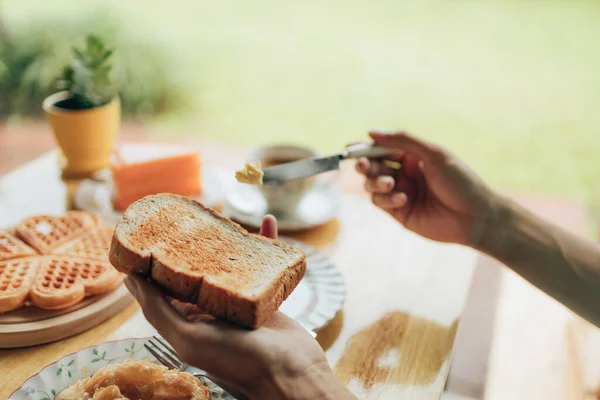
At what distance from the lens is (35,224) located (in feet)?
5.00

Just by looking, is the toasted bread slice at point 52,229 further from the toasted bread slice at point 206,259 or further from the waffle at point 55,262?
the toasted bread slice at point 206,259

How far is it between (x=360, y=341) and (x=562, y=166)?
165 inches

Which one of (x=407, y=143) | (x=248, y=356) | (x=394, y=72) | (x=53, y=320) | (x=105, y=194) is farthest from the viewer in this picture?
(x=394, y=72)

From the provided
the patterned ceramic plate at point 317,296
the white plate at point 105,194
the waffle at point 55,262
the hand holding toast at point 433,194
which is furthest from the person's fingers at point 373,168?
the waffle at point 55,262

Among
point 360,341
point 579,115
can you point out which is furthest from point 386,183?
point 579,115

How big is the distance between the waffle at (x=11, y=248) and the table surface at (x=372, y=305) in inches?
7.4

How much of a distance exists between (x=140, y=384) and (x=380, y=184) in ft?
3.02

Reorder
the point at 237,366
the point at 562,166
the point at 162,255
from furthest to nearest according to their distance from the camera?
1. the point at 562,166
2. the point at 162,255
3. the point at 237,366

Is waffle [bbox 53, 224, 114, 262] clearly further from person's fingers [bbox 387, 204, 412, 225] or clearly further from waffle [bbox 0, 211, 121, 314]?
person's fingers [bbox 387, 204, 412, 225]

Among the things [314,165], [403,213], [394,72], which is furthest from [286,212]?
[394,72]

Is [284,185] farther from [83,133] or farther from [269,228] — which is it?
[83,133]

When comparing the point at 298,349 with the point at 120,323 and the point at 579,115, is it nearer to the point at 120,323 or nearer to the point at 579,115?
the point at 120,323

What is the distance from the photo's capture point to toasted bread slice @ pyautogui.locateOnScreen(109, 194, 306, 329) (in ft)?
3.23

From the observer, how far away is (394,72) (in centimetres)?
596
